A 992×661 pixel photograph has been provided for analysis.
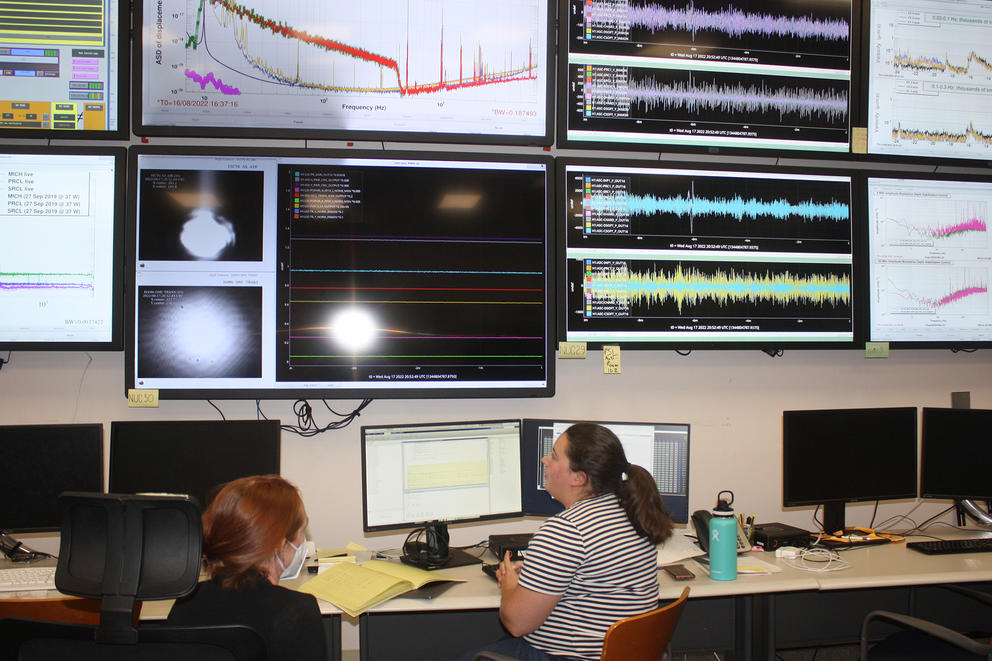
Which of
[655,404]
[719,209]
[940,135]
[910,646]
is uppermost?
[940,135]

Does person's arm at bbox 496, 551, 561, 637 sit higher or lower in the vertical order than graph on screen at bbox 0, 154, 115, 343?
lower

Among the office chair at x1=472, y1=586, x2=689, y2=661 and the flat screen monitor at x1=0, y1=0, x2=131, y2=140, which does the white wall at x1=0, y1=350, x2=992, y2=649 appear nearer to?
the flat screen monitor at x1=0, y1=0, x2=131, y2=140

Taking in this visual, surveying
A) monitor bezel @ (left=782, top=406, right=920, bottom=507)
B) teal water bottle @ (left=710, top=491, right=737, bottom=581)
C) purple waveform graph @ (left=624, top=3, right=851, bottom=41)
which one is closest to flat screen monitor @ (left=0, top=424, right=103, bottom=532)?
teal water bottle @ (left=710, top=491, right=737, bottom=581)

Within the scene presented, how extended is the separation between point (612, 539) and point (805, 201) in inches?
→ 73.4

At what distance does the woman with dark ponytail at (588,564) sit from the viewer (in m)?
1.81

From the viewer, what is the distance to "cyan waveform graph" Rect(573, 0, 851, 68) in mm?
2842

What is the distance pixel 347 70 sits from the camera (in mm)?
2691

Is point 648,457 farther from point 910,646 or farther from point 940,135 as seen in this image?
point 940,135

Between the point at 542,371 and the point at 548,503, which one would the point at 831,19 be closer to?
the point at 542,371

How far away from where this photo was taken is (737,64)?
292cm

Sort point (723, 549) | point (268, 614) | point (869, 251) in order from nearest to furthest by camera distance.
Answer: point (268, 614)
point (723, 549)
point (869, 251)

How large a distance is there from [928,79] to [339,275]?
2.70m

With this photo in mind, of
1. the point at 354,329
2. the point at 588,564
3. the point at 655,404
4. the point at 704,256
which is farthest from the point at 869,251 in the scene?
the point at 354,329

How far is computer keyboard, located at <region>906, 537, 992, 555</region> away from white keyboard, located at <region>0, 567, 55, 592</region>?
300 centimetres
